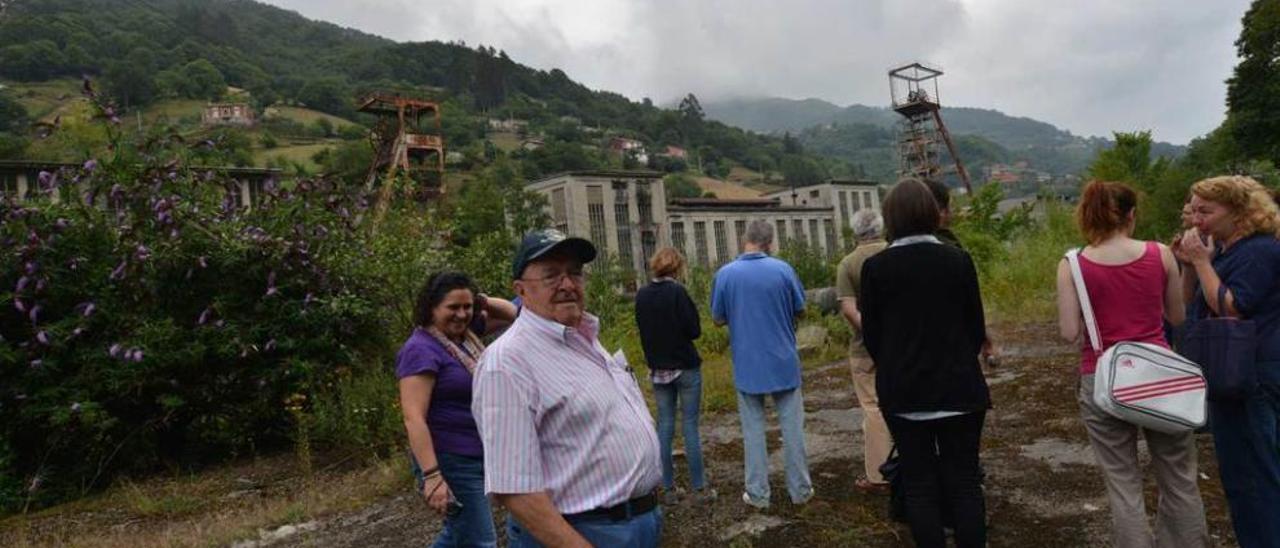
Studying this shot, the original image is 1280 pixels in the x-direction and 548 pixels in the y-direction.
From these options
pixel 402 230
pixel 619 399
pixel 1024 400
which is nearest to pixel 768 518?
pixel 619 399

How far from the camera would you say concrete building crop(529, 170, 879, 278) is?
52.8 m

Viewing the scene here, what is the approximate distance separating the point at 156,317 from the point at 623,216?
47957 mm

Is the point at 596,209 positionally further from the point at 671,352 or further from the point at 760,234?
the point at 760,234

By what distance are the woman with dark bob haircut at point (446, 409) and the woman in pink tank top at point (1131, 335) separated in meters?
2.42

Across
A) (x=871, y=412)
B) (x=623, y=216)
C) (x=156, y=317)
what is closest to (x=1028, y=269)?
(x=871, y=412)

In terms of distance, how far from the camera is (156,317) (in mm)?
7195

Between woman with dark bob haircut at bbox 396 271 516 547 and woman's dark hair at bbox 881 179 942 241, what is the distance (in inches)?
67.7

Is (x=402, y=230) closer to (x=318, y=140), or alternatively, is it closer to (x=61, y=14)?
(x=318, y=140)

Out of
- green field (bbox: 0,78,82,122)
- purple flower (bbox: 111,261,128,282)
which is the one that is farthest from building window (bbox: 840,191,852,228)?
green field (bbox: 0,78,82,122)

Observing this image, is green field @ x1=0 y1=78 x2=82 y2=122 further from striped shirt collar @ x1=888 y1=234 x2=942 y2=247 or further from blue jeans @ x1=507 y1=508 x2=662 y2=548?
blue jeans @ x1=507 y1=508 x2=662 y2=548

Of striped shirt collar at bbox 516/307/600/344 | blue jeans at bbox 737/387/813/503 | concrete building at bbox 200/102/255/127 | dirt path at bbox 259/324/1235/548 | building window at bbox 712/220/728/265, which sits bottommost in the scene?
dirt path at bbox 259/324/1235/548

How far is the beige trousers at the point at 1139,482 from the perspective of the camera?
109 inches

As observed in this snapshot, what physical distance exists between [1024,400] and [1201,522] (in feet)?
12.5

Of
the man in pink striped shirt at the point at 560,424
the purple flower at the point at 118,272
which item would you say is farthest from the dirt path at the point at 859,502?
the purple flower at the point at 118,272
